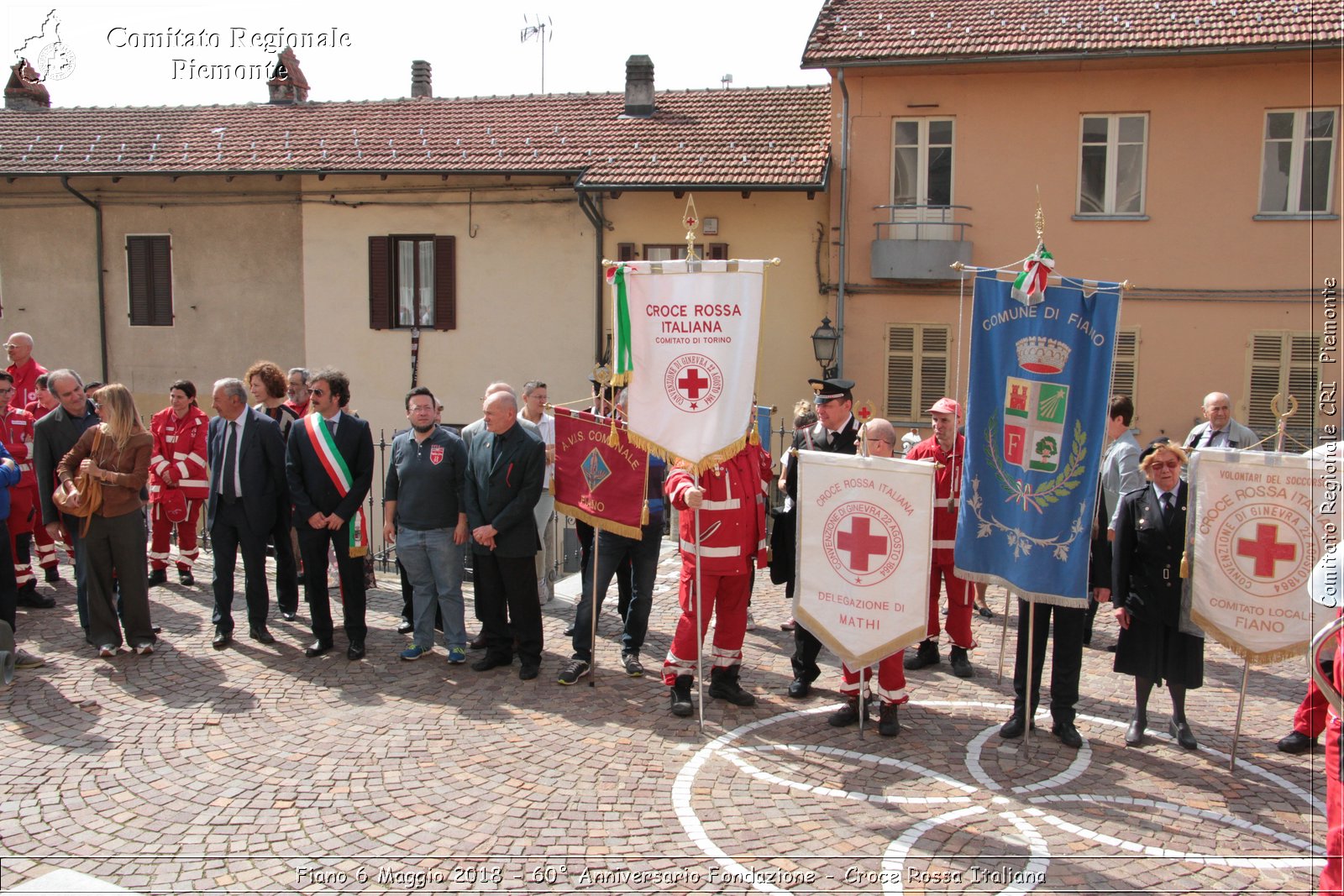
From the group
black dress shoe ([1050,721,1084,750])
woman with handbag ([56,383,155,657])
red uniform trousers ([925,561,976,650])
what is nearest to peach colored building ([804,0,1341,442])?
red uniform trousers ([925,561,976,650])

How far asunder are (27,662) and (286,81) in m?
17.2

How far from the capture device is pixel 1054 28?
15.6 meters

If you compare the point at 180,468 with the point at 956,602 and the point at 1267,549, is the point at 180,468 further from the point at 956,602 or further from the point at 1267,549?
the point at 1267,549

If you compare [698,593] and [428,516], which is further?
[428,516]

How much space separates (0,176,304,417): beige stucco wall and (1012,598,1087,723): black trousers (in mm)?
16336

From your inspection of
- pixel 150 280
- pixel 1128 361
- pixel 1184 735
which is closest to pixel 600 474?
pixel 1184 735

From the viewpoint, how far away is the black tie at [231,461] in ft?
24.1

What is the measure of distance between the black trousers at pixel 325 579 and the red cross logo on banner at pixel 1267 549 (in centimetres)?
558

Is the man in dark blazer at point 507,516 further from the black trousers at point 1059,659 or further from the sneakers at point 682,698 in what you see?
the black trousers at point 1059,659

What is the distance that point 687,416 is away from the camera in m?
6.05

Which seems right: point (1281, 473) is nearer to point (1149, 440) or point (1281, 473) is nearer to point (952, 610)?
point (952, 610)

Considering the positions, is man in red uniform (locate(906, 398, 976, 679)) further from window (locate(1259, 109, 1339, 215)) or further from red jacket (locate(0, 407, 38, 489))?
window (locate(1259, 109, 1339, 215))

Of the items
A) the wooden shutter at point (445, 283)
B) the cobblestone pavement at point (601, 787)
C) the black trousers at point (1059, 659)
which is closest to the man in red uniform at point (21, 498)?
the cobblestone pavement at point (601, 787)

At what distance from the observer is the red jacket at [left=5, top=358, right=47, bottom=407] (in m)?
9.70
